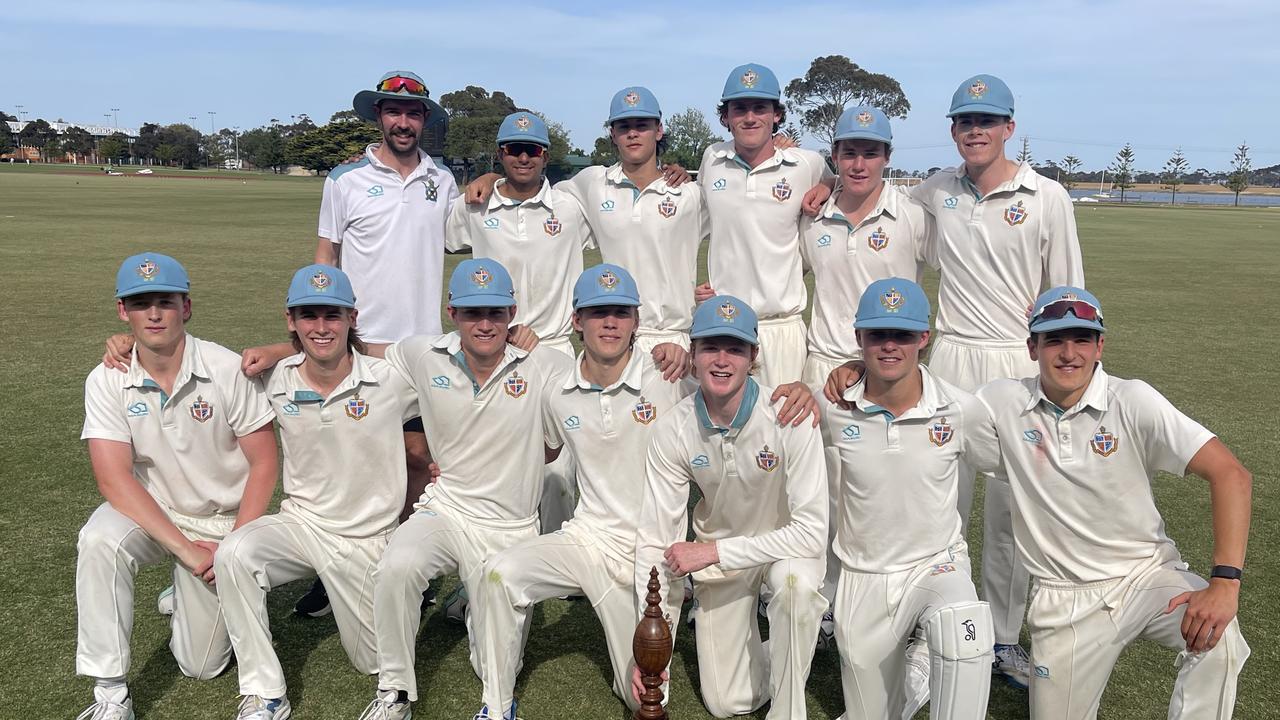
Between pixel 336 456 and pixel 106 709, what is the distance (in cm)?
141

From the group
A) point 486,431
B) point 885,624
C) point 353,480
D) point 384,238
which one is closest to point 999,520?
point 885,624

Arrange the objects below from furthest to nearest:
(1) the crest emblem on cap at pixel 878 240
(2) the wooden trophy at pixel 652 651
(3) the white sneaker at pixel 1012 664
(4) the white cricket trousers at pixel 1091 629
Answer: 1. (1) the crest emblem on cap at pixel 878 240
2. (3) the white sneaker at pixel 1012 664
3. (4) the white cricket trousers at pixel 1091 629
4. (2) the wooden trophy at pixel 652 651

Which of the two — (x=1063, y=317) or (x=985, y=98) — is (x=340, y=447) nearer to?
(x=1063, y=317)

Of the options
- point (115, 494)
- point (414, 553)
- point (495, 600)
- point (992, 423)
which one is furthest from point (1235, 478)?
point (115, 494)

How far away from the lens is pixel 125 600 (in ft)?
13.5

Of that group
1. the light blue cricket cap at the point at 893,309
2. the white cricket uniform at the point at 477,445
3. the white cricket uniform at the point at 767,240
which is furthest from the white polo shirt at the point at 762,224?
the light blue cricket cap at the point at 893,309

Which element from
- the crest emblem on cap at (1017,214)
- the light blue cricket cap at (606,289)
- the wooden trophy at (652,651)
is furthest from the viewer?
the crest emblem on cap at (1017,214)

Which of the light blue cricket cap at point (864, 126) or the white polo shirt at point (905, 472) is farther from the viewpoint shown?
the light blue cricket cap at point (864, 126)

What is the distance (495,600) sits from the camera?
4.11 m

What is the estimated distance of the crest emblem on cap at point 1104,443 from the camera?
12.8 feet

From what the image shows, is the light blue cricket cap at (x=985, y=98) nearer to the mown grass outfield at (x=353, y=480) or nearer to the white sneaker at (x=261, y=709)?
the mown grass outfield at (x=353, y=480)

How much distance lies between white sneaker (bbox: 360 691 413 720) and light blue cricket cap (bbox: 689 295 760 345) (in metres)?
2.01

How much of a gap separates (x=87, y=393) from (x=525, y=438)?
2081mm

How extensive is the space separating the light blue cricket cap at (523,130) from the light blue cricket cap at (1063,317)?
285 cm
